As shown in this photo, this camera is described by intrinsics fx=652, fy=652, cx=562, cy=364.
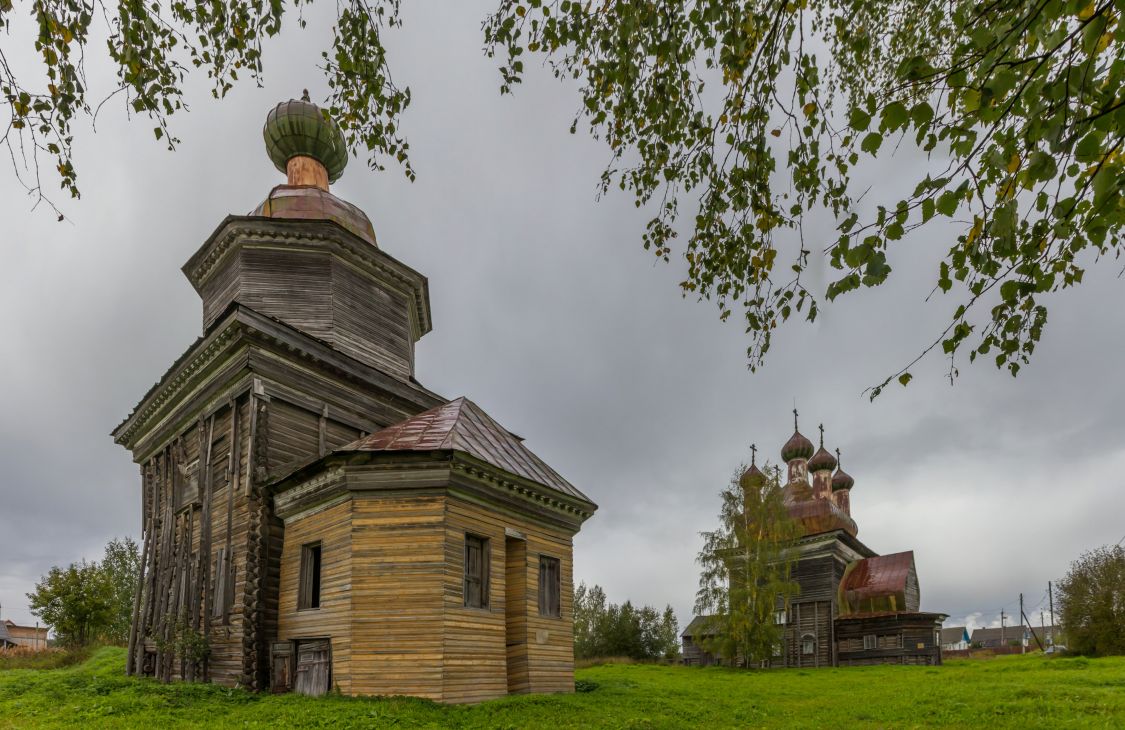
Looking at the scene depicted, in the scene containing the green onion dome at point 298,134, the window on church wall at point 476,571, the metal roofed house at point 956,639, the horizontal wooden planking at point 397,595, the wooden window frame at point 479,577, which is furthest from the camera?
the metal roofed house at point 956,639

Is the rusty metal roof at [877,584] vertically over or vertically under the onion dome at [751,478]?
under

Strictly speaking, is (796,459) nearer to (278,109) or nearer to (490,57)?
(278,109)

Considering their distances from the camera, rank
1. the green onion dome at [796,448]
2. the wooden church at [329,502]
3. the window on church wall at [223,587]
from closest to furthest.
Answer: the wooden church at [329,502], the window on church wall at [223,587], the green onion dome at [796,448]

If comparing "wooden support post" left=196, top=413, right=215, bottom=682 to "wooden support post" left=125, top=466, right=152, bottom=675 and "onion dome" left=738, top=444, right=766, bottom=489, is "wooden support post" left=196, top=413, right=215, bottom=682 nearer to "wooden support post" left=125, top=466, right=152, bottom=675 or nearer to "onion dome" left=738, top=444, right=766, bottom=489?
"wooden support post" left=125, top=466, right=152, bottom=675

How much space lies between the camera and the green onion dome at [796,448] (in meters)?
47.4

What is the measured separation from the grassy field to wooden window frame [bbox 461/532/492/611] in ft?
6.84

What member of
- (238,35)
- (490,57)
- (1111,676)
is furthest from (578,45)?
(1111,676)

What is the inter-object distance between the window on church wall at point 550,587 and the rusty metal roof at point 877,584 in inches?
1091

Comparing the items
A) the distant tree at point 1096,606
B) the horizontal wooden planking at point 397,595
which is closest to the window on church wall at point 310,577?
the horizontal wooden planking at point 397,595

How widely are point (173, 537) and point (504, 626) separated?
1100 centimetres

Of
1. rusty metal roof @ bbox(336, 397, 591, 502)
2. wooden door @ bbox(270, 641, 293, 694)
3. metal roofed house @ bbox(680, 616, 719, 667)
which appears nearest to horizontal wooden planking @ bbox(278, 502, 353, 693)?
wooden door @ bbox(270, 641, 293, 694)

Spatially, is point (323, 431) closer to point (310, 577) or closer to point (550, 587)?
point (310, 577)

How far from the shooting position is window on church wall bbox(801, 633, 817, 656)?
3691 cm

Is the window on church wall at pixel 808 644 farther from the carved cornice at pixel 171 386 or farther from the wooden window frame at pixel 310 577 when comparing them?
the carved cornice at pixel 171 386
